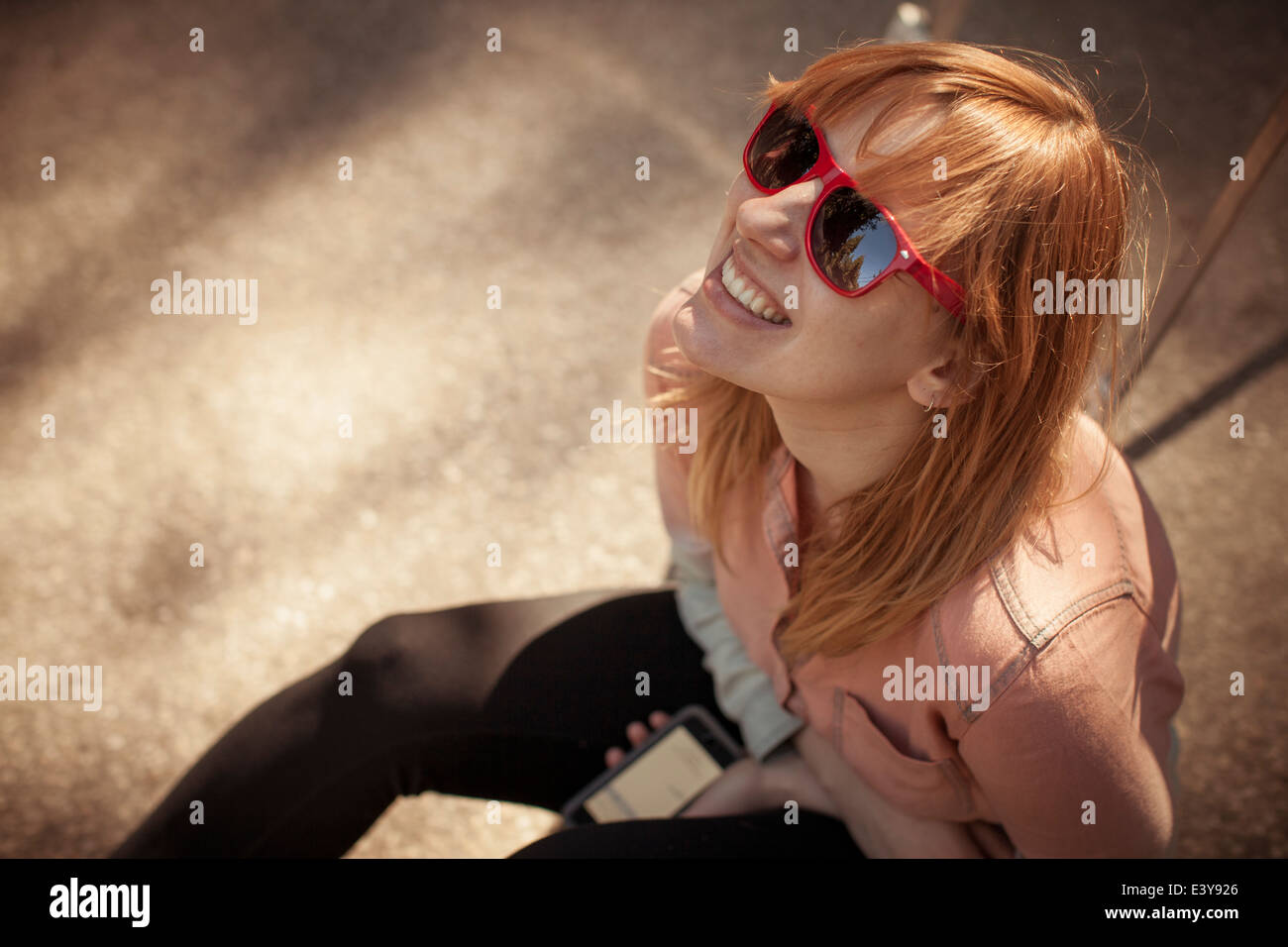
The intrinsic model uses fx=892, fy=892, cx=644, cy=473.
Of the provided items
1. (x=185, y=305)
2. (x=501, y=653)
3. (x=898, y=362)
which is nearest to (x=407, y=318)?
(x=185, y=305)

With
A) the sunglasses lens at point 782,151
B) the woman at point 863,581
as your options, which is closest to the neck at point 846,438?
the woman at point 863,581

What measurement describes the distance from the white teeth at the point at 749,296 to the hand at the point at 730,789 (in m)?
0.71

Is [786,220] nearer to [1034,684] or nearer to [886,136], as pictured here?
[886,136]

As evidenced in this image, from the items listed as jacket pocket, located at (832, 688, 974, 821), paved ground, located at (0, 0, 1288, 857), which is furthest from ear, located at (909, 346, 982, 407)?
paved ground, located at (0, 0, 1288, 857)

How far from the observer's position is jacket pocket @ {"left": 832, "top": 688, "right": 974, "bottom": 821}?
114 cm

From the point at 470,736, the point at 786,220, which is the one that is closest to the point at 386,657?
the point at 470,736

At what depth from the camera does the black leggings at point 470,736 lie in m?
1.26

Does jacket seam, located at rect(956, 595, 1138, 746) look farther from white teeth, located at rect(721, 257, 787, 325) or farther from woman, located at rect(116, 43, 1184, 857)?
white teeth, located at rect(721, 257, 787, 325)

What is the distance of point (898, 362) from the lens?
0.95m

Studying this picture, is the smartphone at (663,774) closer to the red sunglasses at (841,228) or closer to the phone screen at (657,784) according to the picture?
the phone screen at (657,784)

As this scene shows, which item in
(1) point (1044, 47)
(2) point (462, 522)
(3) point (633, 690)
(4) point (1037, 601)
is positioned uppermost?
(1) point (1044, 47)

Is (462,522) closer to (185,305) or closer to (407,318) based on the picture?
(407,318)

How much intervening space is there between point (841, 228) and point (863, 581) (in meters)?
0.45
